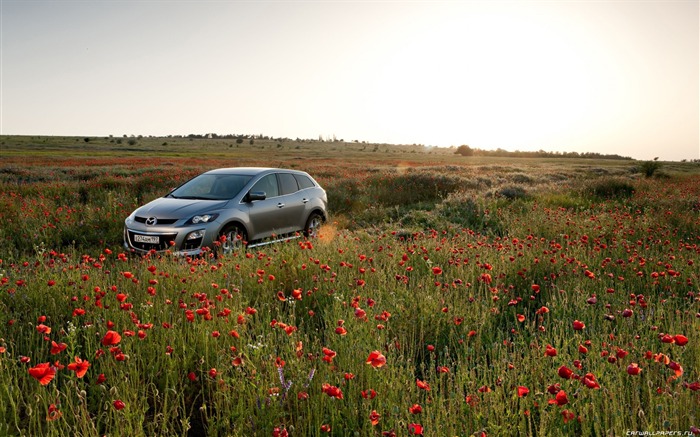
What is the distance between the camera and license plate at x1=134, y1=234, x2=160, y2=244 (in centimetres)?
909

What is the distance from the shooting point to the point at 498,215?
561 inches

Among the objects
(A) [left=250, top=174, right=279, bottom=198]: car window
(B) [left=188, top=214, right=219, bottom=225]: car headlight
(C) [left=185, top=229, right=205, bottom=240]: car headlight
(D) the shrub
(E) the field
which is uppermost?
(A) [left=250, top=174, right=279, bottom=198]: car window

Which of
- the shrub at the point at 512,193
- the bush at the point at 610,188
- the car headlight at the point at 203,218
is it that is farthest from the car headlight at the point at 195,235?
the bush at the point at 610,188

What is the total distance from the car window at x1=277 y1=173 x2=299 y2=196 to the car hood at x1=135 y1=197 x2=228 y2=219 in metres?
1.83

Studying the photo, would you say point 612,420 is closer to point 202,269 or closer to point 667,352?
point 667,352

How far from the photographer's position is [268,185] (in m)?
11.0

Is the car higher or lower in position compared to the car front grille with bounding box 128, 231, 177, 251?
higher

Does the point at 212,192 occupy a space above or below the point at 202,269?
above

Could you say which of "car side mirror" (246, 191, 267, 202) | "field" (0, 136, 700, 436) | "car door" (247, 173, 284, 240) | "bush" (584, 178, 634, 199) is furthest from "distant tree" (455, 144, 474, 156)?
"car side mirror" (246, 191, 267, 202)

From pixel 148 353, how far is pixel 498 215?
471 inches

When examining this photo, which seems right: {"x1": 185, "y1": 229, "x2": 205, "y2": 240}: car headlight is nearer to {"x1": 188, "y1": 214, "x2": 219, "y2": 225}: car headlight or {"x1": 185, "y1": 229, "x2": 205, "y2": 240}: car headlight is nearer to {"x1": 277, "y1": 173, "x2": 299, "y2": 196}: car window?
{"x1": 188, "y1": 214, "x2": 219, "y2": 225}: car headlight

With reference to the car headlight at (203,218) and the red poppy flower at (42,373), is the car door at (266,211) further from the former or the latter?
the red poppy flower at (42,373)

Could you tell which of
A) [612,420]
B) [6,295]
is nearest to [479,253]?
[612,420]

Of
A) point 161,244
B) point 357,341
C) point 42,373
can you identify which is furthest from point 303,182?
point 42,373
